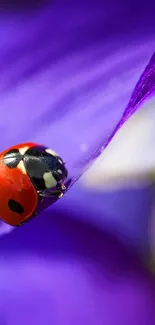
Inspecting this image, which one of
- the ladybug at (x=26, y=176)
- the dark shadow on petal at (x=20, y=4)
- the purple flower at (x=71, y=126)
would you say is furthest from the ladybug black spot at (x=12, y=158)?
the dark shadow on petal at (x=20, y=4)

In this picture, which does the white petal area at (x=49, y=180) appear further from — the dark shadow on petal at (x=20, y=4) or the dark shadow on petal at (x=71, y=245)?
the dark shadow on petal at (x=20, y=4)

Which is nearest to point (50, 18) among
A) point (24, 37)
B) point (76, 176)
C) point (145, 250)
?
point (24, 37)

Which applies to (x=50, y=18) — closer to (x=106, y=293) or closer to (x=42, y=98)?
(x=42, y=98)

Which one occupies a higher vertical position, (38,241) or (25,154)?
(25,154)

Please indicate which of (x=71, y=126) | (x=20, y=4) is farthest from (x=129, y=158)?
(x=20, y=4)

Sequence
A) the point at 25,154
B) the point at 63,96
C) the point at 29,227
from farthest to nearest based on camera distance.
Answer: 1. the point at 63,96
2. the point at 29,227
3. the point at 25,154

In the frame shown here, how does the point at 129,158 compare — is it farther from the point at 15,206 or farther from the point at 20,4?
the point at 20,4

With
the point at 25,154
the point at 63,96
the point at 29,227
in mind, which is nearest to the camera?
the point at 25,154
